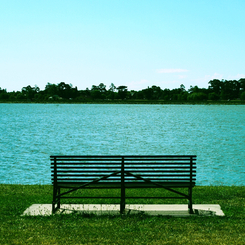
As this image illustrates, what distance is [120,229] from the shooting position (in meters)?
8.00

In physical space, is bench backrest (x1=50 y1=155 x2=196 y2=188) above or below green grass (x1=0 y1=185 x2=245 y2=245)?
above

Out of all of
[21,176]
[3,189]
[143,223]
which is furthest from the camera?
[21,176]

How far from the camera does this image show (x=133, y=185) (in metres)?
9.77

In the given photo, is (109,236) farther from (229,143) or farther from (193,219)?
(229,143)

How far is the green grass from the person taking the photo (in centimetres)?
721

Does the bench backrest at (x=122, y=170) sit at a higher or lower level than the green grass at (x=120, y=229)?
higher

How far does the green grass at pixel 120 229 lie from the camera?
23.7 feet

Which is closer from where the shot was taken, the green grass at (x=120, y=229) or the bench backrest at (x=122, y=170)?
the green grass at (x=120, y=229)

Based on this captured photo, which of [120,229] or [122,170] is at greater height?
[122,170]

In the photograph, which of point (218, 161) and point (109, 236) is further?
point (218, 161)

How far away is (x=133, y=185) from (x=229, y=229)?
8.69ft

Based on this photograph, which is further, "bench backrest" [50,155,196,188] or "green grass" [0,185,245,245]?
"bench backrest" [50,155,196,188]

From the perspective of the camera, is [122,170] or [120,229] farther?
[122,170]

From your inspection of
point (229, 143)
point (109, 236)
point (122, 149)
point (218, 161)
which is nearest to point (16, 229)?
point (109, 236)
